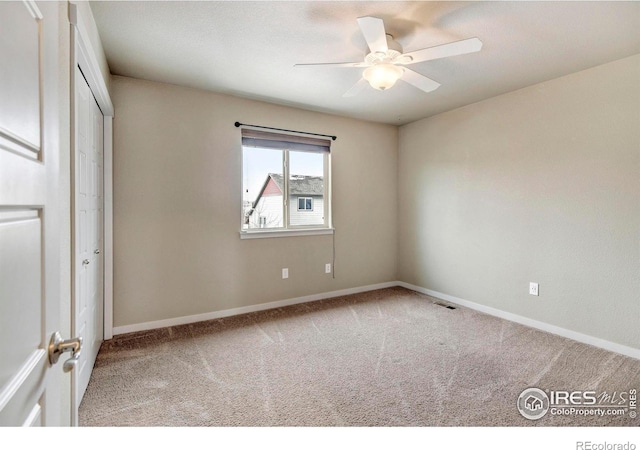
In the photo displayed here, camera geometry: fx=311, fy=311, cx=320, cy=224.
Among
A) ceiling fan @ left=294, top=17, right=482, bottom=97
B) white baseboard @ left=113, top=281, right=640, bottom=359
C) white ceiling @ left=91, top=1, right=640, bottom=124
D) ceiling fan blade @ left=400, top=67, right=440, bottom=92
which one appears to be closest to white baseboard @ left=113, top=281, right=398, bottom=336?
white baseboard @ left=113, top=281, right=640, bottom=359

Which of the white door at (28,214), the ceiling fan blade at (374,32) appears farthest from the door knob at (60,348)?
the ceiling fan blade at (374,32)

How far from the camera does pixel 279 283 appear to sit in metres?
3.74

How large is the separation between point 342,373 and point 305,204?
7.31 ft

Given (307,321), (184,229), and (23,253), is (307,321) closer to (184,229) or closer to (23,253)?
(184,229)

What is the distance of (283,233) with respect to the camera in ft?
12.3

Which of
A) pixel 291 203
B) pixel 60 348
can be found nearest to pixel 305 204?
pixel 291 203

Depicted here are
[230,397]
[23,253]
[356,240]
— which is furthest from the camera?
[356,240]

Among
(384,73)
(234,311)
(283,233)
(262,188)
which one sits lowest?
(234,311)

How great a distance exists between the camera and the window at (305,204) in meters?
3.95

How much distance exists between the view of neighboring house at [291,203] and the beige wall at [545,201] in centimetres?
148

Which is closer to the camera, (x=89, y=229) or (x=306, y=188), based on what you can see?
(x=89, y=229)

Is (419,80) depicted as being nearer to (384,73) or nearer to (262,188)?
(384,73)

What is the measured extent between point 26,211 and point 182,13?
1.86m
